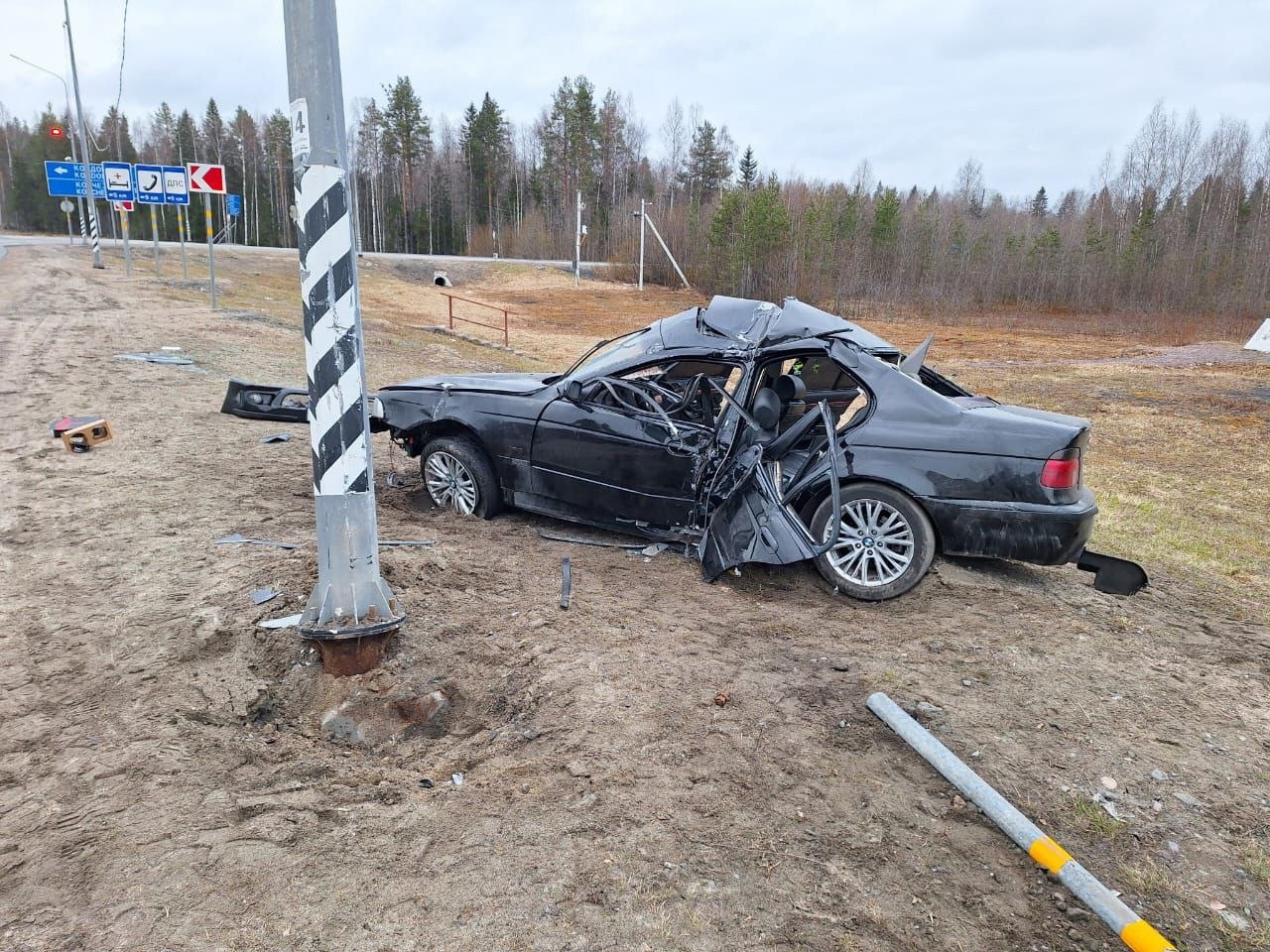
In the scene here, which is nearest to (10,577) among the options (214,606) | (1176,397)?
(214,606)

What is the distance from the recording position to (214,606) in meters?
4.42

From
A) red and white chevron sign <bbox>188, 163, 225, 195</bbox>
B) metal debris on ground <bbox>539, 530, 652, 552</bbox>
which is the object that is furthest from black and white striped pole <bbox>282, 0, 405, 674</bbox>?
red and white chevron sign <bbox>188, 163, 225, 195</bbox>

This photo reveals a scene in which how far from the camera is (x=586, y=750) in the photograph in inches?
131

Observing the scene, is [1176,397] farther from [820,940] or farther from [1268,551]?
[820,940]

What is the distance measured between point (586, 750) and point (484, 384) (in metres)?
3.74

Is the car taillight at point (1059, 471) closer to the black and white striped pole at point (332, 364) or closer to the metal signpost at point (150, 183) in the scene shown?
the black and white striped pole at point (332, 364)

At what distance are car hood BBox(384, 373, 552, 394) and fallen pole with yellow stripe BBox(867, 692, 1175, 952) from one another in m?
3.65

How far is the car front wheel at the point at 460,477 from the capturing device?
20.1ft

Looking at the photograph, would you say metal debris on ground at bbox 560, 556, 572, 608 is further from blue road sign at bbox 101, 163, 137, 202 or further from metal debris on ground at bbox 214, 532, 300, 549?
blue road sign at bbox 101, 163, 137, 202

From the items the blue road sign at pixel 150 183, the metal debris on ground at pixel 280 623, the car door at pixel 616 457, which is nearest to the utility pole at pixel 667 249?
the blue road sign at pixel 150 183

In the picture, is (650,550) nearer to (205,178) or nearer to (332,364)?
(332,364)

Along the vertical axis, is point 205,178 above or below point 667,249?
below

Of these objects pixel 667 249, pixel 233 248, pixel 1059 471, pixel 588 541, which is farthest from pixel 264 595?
pixel 667 249

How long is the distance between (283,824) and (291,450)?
5.91 meters
